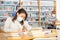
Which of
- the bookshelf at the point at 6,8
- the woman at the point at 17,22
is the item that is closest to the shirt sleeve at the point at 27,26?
the woman at the point at 17,22

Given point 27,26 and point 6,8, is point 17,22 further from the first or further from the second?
point 6,8

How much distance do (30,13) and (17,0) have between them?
1.03ft

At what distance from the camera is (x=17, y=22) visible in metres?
2.61

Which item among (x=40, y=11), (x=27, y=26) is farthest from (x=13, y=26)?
(x=40, y=11)

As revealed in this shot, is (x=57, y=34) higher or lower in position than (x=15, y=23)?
lower

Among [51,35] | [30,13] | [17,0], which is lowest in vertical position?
[51,35]

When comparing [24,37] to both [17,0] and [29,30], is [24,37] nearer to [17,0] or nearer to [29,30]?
[29,30]

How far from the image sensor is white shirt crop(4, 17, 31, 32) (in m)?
2.57

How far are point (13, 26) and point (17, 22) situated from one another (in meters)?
0.10

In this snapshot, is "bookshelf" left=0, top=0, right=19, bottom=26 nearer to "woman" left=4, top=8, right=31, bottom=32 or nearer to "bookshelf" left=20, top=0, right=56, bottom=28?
"woman" left=4, top=8, right=31, bottom=32

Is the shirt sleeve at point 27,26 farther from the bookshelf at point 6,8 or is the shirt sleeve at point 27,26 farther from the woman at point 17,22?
the bookshelf at point 6,8

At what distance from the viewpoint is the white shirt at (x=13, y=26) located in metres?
2.57

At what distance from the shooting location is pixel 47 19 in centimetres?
264

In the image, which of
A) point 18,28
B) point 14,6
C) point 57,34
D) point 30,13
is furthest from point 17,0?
point 57,34
